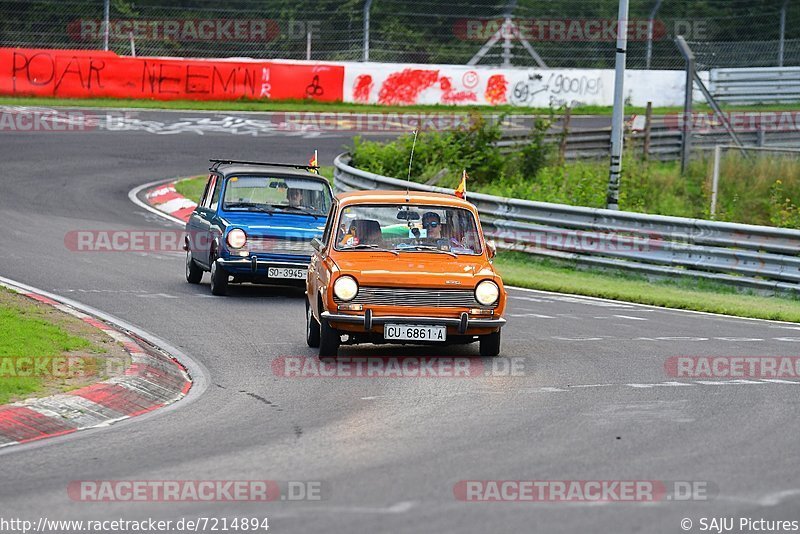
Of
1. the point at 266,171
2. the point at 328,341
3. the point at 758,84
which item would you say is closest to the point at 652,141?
the point at 758,84

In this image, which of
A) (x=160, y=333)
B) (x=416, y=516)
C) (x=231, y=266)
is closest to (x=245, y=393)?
(x=160, y=333)

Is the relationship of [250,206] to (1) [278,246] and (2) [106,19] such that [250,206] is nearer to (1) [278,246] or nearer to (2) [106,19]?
(1) [278,246]

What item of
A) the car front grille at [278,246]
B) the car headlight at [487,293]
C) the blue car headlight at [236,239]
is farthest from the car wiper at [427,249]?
the blue car headlight at [236,239]

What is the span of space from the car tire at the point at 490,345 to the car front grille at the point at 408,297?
16.5 inches

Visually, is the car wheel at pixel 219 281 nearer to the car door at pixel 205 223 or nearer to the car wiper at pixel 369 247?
the car door at pixel 205 223

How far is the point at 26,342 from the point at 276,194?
6334 mm

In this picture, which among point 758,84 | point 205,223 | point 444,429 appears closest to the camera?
point 444,429

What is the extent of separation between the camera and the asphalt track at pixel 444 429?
21.1ft

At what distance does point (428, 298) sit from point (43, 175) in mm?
17210

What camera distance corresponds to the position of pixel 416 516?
625cm

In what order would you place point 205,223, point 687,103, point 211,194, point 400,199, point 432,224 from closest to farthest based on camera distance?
point 432,224 < point 400,199 < point 205,223 < point 211,194 < point 687,103

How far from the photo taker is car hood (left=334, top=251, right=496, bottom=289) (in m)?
11.3

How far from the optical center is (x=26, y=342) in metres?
10.7

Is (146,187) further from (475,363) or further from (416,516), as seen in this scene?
A: (416,516)
